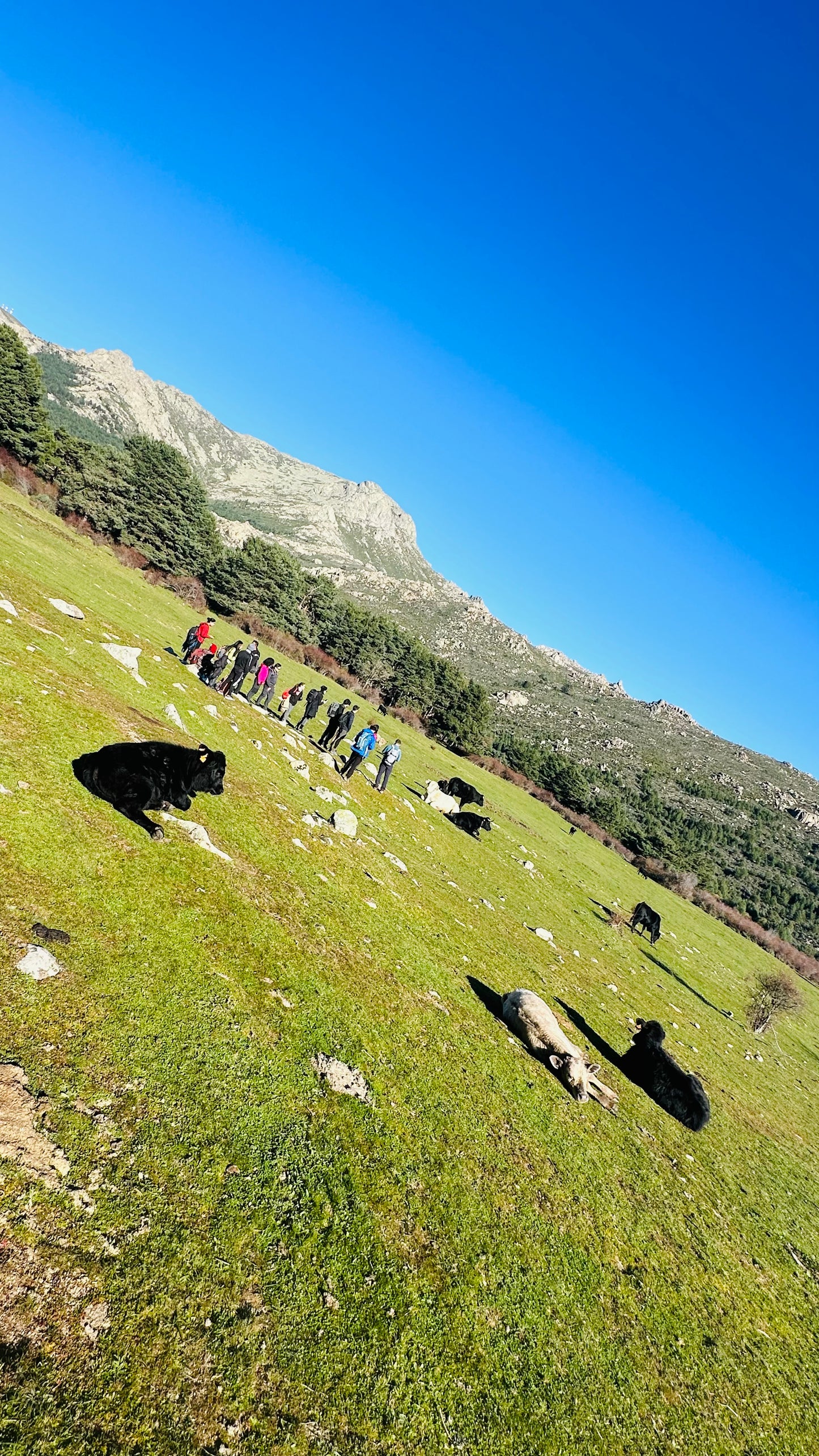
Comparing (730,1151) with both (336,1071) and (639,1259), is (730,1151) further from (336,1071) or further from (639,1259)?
(336,1071)

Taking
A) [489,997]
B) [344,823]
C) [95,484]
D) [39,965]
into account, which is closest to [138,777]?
[39,965]

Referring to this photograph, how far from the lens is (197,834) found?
977 centimetres

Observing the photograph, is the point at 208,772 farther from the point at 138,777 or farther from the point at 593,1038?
the point at 593,1038

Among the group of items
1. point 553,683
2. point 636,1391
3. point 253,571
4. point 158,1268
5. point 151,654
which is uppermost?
point 553,683

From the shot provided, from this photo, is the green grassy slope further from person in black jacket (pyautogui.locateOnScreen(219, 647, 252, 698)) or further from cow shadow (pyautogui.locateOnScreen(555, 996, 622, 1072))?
person in black jacket (pyautogui.locateOnScreen(219, 647, 252, 698))

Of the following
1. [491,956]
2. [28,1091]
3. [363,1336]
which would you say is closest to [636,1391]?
[363,1336]

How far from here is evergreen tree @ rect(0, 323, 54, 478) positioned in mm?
46138

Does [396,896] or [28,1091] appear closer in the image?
[28,1091]

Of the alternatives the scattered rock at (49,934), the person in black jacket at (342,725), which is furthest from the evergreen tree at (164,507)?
the scattered rock at (49,934)

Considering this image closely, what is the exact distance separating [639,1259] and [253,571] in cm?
6275

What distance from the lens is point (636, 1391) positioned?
568cm

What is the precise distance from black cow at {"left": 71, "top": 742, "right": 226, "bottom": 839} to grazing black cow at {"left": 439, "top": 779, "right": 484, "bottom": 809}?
2048cm

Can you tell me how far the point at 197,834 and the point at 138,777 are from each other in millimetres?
1482

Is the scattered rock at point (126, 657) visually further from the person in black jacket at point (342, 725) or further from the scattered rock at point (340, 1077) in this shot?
the scattered rock at point (340, 1077)
